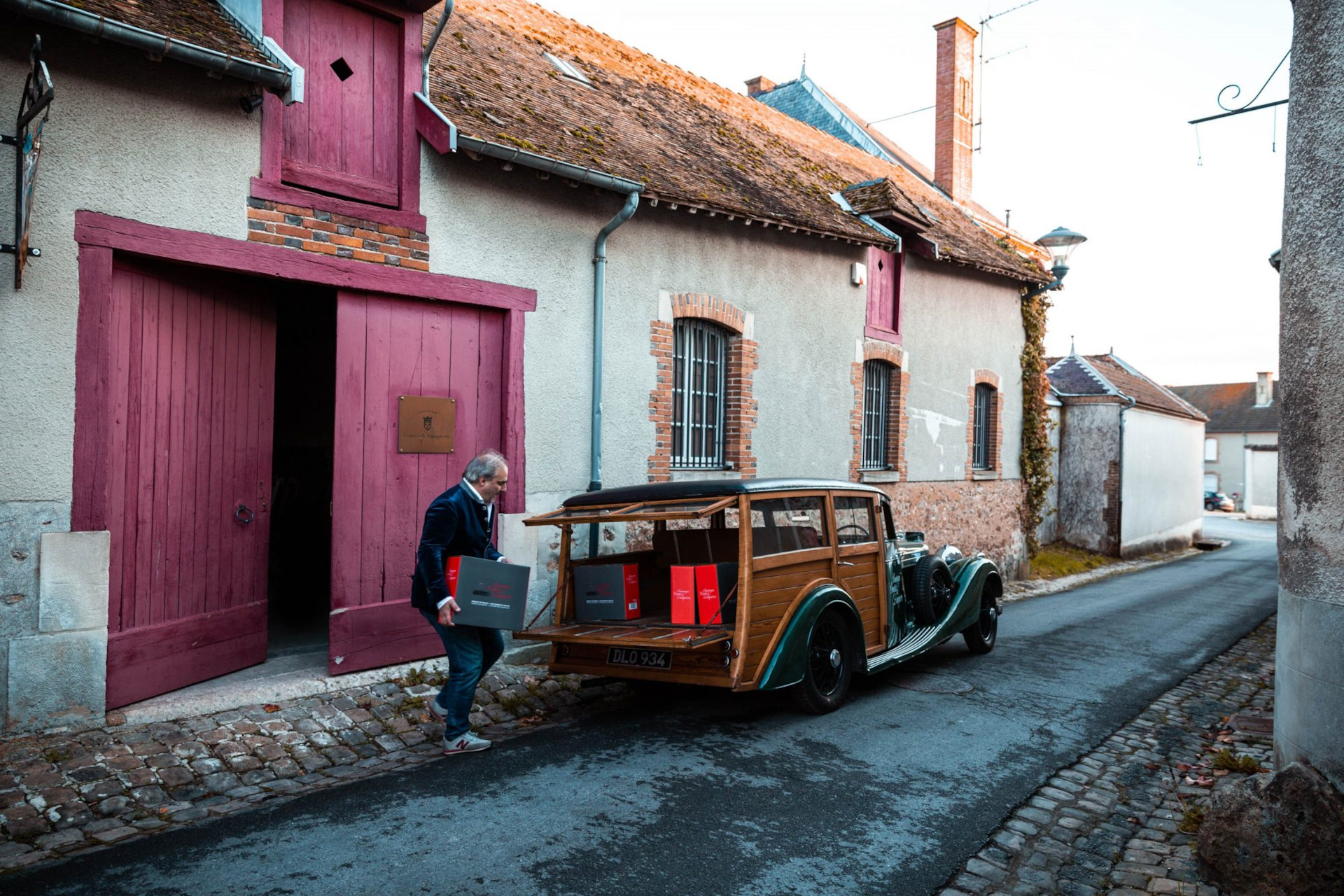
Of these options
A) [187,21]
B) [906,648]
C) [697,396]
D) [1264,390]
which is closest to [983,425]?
[697,396]

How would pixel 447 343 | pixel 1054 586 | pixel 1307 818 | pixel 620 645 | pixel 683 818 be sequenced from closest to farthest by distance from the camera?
pixel 1307 818 → pixel 683 818 → pixel 620 645 → pixel 447 343 → pixel 1054 586

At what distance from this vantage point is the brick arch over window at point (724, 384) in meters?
9.22

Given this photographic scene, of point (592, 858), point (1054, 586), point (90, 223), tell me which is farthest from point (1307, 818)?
point (1054, 586)

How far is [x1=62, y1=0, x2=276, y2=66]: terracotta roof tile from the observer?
18.3ft

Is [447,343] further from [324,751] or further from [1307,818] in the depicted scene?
[1307,818]

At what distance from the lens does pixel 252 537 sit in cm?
691

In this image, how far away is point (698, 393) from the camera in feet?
33.3

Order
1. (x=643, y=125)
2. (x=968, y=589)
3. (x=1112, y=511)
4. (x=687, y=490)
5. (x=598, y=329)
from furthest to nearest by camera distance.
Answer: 1. (x=1112, y=511)
2. (x=643, y=125)
3. (x=598, y=329)
4. (x=968, y=589)
5. (x=687, y=490)

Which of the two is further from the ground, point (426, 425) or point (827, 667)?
point (426, 425)

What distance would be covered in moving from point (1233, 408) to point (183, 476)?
6429 cm

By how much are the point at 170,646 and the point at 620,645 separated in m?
3.08

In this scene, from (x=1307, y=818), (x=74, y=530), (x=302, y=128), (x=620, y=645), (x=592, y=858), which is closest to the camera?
(x=1307, y=818)

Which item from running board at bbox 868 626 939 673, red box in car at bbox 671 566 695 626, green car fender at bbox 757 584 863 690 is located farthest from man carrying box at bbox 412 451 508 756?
running board at bbox 868 626 939 673

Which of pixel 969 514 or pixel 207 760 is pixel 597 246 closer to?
pixel 207 760
